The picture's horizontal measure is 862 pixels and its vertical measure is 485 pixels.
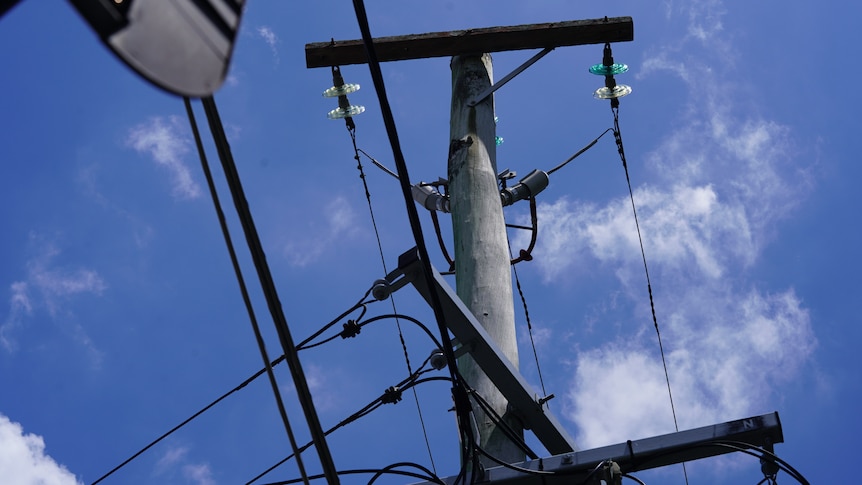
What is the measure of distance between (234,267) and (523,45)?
5517 millimetres

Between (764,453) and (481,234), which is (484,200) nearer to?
(481,234)

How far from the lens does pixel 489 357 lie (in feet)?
16.2

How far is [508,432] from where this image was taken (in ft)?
16.1

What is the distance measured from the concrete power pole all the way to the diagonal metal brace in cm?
12

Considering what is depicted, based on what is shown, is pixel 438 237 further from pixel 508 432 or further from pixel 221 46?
pixel 221 46

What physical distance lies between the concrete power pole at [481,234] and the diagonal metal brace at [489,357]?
122 mm

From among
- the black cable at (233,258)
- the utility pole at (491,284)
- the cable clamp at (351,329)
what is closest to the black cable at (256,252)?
the black cable at (233,258)

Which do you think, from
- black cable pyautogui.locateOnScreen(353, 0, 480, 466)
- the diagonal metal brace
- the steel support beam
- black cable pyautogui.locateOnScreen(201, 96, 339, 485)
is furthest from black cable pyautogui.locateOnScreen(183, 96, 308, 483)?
the steel support beam

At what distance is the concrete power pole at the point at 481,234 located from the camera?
526 centimetres

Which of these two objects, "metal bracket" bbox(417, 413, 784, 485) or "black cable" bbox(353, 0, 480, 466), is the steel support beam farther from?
"metal bracket" bbox(417, 413, 784, 485)

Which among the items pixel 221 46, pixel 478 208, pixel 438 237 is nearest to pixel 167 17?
pixel 221 46

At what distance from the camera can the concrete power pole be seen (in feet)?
17.3

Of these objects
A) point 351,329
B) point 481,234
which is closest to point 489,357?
point 351,329

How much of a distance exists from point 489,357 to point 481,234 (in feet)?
4.30
